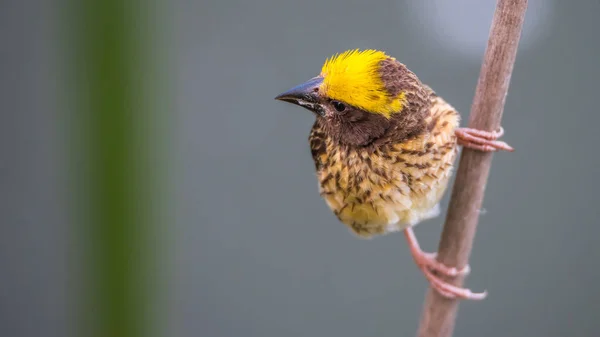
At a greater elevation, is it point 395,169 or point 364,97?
point 364,97

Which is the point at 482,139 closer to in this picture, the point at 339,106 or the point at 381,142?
the point at 381,142

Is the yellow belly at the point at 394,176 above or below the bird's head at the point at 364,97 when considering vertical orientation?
below

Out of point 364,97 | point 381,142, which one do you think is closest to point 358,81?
point 364,97

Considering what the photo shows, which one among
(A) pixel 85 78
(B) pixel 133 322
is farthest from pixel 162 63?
(B) pixel 133 322

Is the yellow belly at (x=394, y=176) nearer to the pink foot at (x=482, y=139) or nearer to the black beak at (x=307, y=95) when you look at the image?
the pink foot at (x=482, y=139)

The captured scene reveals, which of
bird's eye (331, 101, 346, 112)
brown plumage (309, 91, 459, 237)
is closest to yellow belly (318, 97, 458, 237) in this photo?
brown plumage (309, 91, 459, 237)

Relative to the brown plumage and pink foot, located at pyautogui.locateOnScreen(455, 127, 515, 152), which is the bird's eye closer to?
the brown plumage

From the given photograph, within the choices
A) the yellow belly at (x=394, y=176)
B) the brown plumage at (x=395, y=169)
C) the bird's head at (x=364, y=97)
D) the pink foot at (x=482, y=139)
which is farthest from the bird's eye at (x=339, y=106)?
the pink foot at (x=482, y=139)
